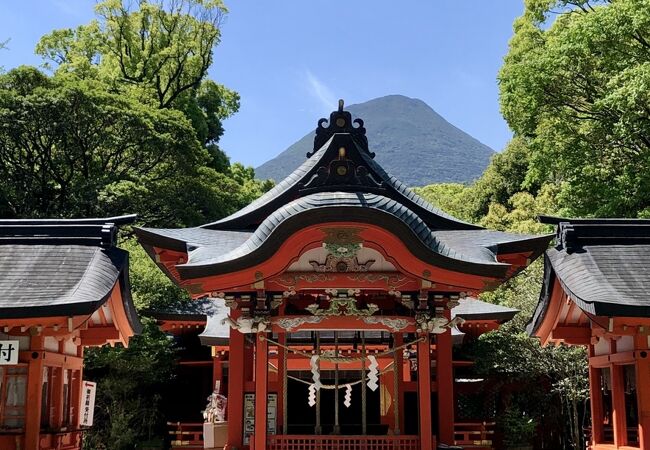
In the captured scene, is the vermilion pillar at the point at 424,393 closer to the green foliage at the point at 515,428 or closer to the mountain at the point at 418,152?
the green foliage at the point at 515,428

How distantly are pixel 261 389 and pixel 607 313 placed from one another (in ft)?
16.3

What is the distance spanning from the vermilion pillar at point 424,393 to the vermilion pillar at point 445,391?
67cm

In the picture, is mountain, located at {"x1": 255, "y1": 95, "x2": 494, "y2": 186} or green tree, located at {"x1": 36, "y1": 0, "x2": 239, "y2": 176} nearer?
green tree, located at {"x1": 36, "y1": 0, "x2": 239, "y2": 176}

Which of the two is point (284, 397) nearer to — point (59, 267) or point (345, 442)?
point (345, 442)

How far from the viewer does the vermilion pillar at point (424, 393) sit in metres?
9.76

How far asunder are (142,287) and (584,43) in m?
14.2

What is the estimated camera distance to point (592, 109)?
19.2 m

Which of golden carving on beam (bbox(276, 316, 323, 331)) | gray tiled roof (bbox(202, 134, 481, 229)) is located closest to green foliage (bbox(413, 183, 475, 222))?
gray tiled roof (bbox(202, 134, 481, 229))

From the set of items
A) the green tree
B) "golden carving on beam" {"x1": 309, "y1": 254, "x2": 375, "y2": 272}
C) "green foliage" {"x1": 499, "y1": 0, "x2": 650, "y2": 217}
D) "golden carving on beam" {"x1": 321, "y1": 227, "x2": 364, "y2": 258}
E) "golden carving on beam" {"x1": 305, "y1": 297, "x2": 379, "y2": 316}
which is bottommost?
"golden carving on beam" {"x1": 305, "y1": 297, "x2": 379, "y2": 316}

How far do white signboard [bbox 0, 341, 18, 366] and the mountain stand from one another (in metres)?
129

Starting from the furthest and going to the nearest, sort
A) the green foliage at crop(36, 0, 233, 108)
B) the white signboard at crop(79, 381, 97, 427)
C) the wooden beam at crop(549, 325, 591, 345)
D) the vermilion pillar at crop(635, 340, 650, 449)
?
the green foliage at crop(36, 0, 233, 108), the white signboard at crop(79, 381, 97, 427), the wooden beam at crop(549, 325, 591, 345), the vermilion pillar at crop(635, 340, 650, 449)

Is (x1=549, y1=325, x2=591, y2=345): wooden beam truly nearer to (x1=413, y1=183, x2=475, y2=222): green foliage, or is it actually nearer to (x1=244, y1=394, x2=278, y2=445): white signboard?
(x1=244, y1=394, x2=278, y2=445): white signboard

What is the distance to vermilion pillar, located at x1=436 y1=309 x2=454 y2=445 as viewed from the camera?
34.2ft

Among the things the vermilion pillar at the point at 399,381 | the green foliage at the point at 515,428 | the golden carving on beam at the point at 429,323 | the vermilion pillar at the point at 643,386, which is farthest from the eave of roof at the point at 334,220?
the green foliage at the point at 515,428
